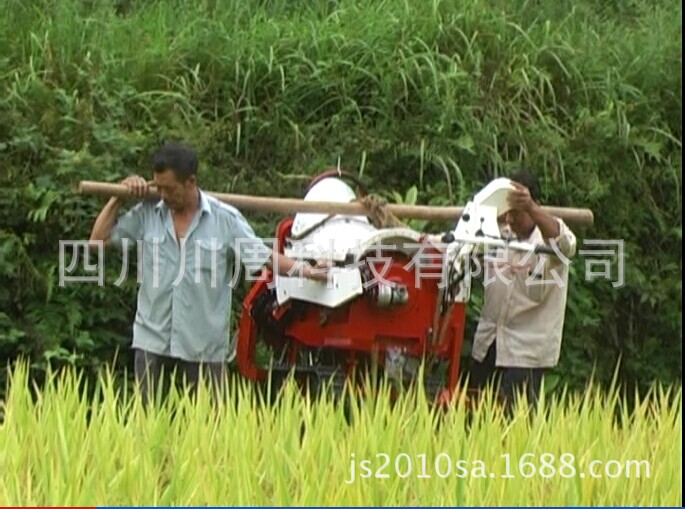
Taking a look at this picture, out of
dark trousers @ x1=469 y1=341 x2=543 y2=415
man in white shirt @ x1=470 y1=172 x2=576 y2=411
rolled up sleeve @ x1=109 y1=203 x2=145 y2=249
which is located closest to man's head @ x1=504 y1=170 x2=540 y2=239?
man in white shirt @ x1=470 y1=172 x2=576 y2=411

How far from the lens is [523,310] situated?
5855 millimetres

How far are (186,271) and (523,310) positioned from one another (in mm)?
1201

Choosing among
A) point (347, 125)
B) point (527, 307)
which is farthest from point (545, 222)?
point (347, 125)

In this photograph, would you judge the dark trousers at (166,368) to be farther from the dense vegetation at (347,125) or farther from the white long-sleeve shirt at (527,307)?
the white long-sleeve shirt at (527,307)

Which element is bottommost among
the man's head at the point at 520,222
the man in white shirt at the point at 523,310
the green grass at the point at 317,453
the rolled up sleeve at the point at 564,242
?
the green grass at the point at 317,453

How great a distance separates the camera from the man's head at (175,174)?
17.3 ft

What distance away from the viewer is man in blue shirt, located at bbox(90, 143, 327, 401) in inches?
212

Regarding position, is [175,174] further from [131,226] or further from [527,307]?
[527,307]

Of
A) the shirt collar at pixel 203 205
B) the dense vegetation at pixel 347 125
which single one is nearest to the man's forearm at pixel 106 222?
the shirt collar at pixel 203 205

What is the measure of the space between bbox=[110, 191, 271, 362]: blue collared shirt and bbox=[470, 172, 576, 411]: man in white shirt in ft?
2.97

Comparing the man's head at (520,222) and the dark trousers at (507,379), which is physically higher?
the man's head at (520,222)

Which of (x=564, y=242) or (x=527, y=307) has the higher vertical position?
(x=564, y=242)

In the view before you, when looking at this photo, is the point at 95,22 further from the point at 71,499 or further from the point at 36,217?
the point at 71,499

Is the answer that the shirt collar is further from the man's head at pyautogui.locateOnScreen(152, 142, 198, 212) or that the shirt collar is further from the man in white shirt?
the man in white shirt
